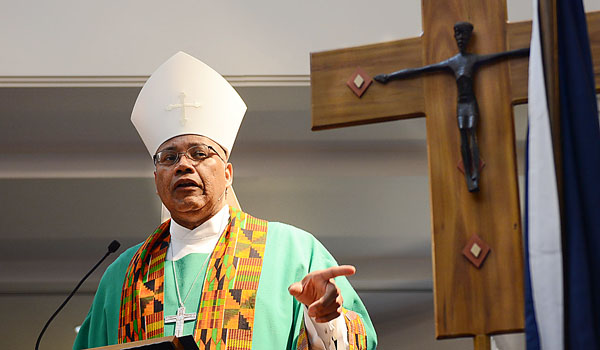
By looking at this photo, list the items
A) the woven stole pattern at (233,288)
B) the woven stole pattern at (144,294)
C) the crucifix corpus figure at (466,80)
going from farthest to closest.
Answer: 1. the woven stole pattern at (144,294)
2. the woven stole pattern at (233,288)
3. the crucifix corpus figure at (466,80)

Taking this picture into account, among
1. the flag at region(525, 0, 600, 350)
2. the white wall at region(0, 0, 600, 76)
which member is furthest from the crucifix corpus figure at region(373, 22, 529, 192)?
the white wall at region(0, 0, 600, 76)

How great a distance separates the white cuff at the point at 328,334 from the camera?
2.92 m

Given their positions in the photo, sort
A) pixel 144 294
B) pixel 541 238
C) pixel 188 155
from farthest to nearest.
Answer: pixel 188 155 → pixel 144 294 → pixel 541 238

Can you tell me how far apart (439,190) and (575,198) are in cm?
46

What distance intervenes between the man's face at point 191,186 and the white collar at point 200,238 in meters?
0.02

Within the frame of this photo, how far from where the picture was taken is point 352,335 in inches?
117

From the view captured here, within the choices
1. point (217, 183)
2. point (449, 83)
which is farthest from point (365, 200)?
point (449, 83)

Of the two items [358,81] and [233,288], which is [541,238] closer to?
[358,81]

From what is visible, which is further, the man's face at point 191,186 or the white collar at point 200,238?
the white collar at point 200,238

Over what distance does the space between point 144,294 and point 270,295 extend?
42cm

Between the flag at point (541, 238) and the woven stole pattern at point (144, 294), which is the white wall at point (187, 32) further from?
the flag at point (541, 238)

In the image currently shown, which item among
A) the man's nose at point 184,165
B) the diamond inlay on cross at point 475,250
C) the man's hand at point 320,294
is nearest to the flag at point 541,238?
the diamond inlay on cross at point 475,250

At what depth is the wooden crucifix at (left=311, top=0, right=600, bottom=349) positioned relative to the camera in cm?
252

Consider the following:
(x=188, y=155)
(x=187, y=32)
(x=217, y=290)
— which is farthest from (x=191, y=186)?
(x=187, y=32)
